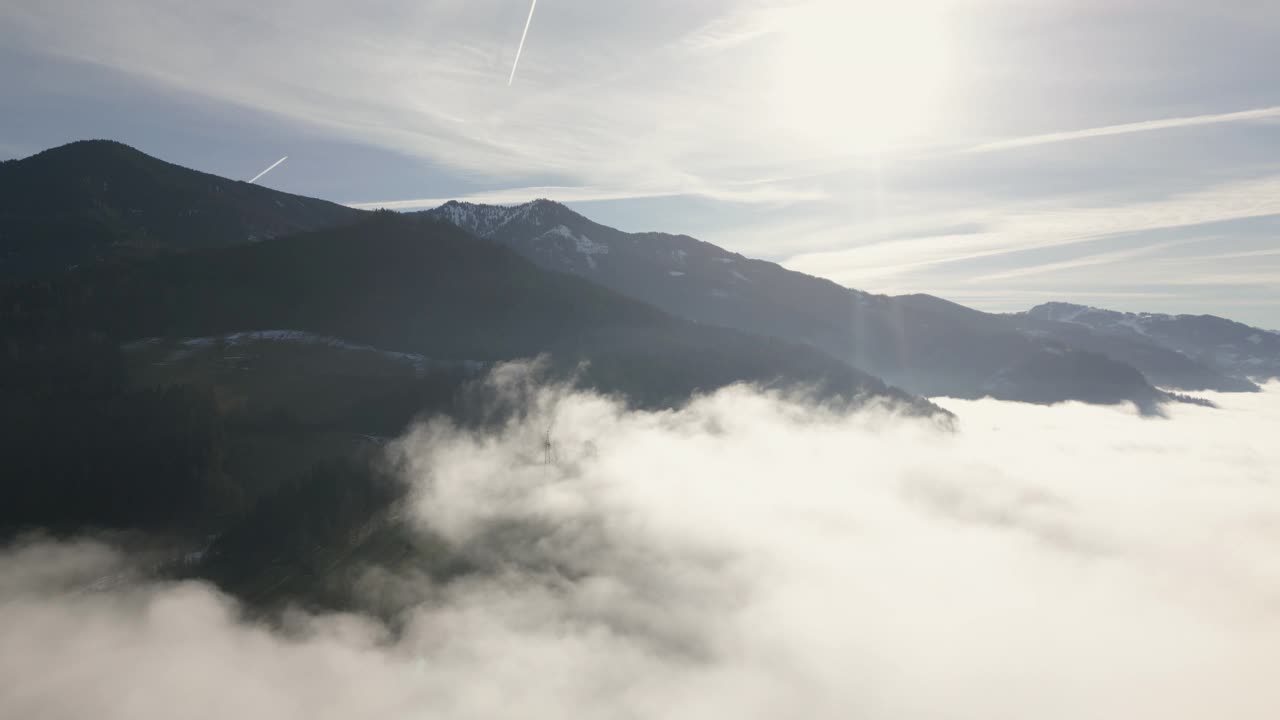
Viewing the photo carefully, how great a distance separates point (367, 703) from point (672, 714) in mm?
92341

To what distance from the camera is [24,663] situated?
170m

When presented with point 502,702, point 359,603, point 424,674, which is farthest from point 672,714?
point 359,603

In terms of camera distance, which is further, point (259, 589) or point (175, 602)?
point (259, 589)

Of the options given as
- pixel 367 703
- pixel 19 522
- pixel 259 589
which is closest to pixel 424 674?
pixel 367 703

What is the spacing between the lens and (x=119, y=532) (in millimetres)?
198875

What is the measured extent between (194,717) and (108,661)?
28770 millimetres

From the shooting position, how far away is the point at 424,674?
189750mm

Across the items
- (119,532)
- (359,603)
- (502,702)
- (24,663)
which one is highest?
(119,532)

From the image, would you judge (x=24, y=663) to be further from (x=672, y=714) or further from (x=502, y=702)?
(x=672, y=714)

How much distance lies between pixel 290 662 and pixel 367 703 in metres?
25.8

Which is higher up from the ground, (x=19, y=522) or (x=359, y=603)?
(x=19, y=522)

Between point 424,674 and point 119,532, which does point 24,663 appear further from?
point 424,674

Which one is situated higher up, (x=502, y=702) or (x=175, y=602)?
(x=175, y=602)

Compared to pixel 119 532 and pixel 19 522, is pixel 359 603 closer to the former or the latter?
pixel 119 532
